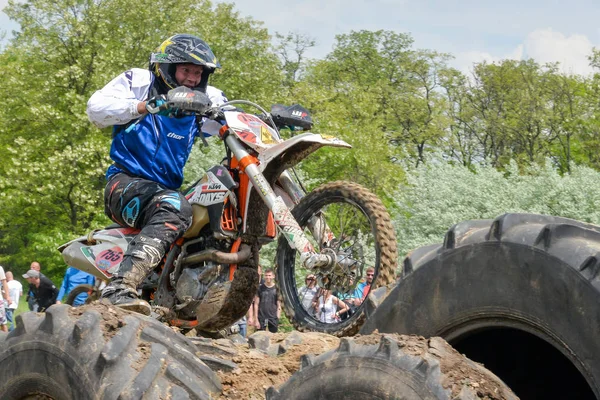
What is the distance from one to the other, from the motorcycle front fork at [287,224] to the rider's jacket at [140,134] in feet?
1.89

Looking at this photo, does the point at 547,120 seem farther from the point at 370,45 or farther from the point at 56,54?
the point at 56,54

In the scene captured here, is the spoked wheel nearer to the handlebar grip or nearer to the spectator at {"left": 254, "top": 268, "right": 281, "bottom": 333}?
the handlebar grip

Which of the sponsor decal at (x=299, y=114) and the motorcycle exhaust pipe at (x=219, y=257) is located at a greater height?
the sponsor decal at (x=299, y=114)

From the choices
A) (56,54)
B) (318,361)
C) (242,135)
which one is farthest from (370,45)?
(318,361)

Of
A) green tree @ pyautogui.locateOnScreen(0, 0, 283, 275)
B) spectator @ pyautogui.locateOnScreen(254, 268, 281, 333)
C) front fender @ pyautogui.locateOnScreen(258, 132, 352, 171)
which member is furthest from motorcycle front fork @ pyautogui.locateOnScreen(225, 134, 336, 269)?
green tree @ pyautogui.locateOnScreen(0, 0, 283, 275)

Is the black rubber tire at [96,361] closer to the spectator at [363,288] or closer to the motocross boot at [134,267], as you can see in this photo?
the motocross boot at [134,267]

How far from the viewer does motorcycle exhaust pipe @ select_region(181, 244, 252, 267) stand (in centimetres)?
592

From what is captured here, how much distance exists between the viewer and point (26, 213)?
1187 inches

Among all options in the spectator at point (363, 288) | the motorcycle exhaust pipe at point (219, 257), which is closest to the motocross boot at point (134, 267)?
the motorcycle exhaust pipe at point (219, 257)

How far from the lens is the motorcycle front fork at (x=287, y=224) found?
5637 mm

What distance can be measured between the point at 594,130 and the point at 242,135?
32019 mm

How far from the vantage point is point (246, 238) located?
6.08 metres

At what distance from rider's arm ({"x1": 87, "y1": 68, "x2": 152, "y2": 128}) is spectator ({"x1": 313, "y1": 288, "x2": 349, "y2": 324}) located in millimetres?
1702

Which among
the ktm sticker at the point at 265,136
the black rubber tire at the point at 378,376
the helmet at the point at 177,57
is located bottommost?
the black rubber tire at the point at 378,376
